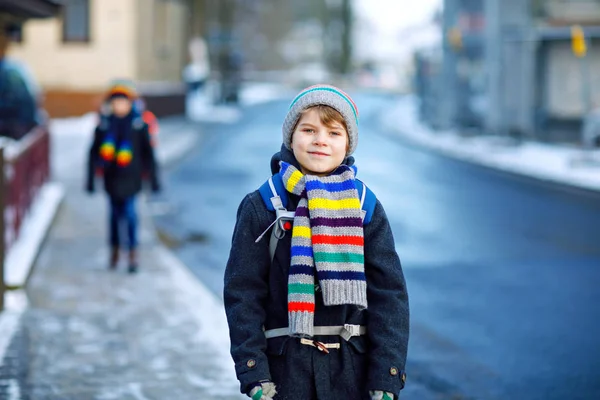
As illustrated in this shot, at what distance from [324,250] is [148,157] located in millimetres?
6532

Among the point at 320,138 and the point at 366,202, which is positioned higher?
the point at 320,138

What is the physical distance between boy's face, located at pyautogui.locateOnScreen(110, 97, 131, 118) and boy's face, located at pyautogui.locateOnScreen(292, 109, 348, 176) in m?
6.20

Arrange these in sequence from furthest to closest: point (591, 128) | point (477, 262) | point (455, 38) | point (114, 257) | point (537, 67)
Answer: point (455, 38) < point (537, 67) < point (591, 128) < point (477, 262) < point (114, 257)

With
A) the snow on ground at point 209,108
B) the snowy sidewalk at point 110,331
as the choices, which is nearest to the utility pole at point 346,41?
the snow on ground at point 209,108

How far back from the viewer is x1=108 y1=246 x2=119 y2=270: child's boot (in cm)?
994

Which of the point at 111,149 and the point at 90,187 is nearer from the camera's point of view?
the point at 111,149

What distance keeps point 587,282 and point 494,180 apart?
9602mm

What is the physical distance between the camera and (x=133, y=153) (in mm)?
9531

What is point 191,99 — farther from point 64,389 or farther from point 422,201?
point 64,389

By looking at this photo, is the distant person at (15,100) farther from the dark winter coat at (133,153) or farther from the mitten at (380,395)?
the mitten at (380,395)

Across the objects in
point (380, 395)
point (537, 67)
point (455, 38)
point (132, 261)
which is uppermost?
point (455, 38)

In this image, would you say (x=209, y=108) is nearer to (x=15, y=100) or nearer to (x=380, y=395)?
(x=15, y=100)

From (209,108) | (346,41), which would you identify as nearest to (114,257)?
(209,108)

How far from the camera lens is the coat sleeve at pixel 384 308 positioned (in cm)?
337
